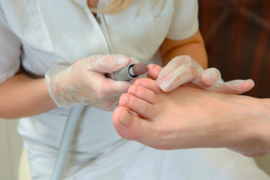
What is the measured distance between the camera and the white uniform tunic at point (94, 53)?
49 cm

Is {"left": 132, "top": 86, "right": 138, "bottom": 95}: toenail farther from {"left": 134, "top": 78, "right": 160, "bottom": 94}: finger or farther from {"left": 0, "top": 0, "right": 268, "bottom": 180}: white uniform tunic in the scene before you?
{"left": 0, "top": 0, "right": 268, "bottom": 180}: white uniform tunic

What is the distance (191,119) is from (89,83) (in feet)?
0.68

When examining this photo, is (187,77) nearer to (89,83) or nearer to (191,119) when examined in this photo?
(191,119)

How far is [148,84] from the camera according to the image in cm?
44

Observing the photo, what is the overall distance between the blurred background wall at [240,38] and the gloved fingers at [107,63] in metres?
0.68

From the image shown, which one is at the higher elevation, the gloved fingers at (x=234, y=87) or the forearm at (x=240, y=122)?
the gloved fingers at (x=234, y=87)

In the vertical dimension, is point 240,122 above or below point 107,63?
below

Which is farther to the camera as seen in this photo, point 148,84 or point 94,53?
point 94,53

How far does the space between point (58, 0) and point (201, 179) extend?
50 cm

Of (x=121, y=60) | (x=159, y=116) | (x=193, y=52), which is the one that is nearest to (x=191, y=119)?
(x=159, y=116)

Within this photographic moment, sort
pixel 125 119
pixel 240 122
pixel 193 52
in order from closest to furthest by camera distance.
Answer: pixel 125 119
pixel 240 122
pixel 193 52

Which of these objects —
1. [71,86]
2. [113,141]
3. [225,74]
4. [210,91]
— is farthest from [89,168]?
[225,74]

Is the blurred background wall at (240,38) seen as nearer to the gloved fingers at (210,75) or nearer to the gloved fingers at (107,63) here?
the gloved fingers at (210,75)

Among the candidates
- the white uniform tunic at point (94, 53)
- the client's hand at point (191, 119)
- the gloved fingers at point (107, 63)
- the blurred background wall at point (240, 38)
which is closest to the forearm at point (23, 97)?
the white uniform tunic at point (94, 53)
